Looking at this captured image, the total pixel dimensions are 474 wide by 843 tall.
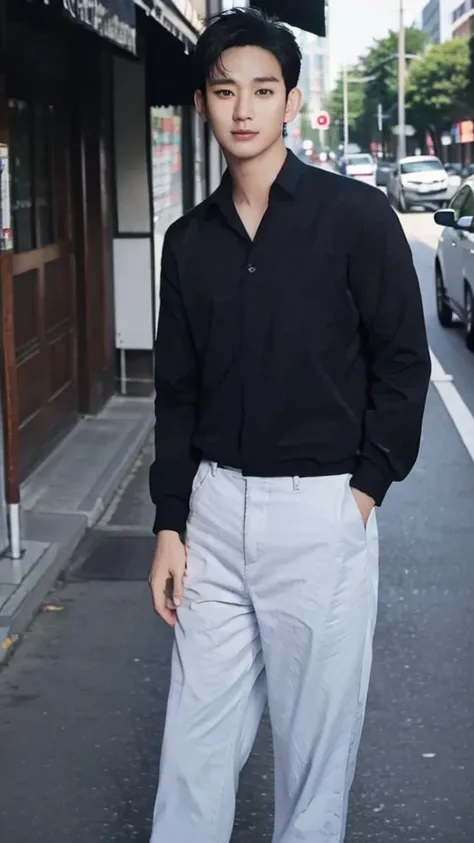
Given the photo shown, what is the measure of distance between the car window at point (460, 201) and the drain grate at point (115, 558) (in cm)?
856

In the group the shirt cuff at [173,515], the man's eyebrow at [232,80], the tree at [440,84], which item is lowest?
the shirt cuff at [173,515]

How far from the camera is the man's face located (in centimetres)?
253

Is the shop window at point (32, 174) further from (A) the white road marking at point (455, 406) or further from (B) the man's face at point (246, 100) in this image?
(B) the man's face at point (246, 100)

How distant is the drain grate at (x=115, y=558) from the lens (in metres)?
5.88

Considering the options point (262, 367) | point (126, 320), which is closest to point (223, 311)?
point (262, 367)

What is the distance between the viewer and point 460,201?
1429cm

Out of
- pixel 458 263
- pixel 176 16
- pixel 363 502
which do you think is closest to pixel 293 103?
pixel 363 502

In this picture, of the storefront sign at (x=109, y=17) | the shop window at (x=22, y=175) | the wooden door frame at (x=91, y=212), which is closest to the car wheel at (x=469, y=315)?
the wooden door frame at (x=91, y=212)

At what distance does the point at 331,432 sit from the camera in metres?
2.60

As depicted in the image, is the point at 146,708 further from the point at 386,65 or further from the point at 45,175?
the point at 386,65

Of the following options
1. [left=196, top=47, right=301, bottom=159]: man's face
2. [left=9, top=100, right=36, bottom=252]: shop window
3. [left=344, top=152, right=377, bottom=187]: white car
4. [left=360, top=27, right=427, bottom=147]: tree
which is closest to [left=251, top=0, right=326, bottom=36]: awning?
[left=9, top=100, right=36, bottom=252]: shop window

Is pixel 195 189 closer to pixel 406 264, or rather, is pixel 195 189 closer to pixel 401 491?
pixel 401 491

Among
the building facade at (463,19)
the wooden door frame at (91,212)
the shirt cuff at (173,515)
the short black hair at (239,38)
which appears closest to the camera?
the short black hair at (239,38)

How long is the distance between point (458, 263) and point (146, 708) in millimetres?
9421
